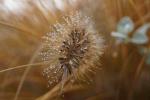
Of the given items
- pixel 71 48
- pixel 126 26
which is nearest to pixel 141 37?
pixel 126 26

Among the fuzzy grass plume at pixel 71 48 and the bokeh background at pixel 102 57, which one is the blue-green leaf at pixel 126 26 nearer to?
the bokeh background at pixel 102 57

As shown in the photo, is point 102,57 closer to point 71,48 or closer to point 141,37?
point 141,37

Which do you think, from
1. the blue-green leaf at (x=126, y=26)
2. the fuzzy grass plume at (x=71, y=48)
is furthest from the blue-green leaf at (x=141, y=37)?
the fuzzy grass plume at (x=71, y=48)

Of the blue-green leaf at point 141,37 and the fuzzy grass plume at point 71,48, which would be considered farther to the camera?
the blue-green leaf at point 141,37

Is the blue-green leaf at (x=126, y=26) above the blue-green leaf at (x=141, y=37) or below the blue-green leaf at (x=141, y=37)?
above

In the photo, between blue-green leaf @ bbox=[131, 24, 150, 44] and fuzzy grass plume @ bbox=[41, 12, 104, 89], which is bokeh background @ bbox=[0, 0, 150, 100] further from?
fuzzy grass plume @ bbox=[41, 12, 104, 89]

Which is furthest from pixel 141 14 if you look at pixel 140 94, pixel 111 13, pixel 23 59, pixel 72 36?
pixel 72 36

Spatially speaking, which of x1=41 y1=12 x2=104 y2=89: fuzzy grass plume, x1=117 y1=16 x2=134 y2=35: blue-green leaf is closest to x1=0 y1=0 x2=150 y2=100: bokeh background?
x1=117 y1=16 x2=134 y2=35: blue-green leaf
